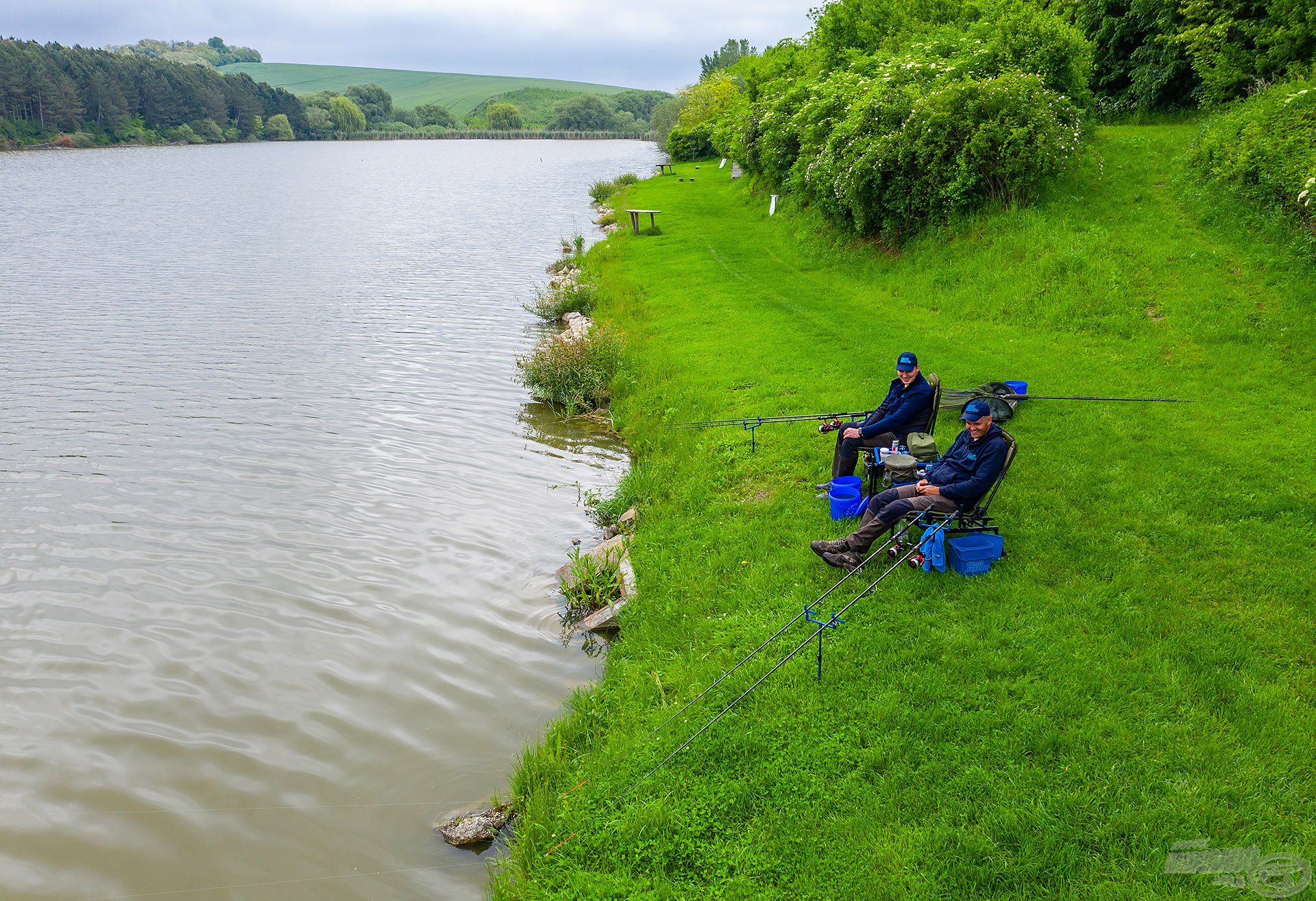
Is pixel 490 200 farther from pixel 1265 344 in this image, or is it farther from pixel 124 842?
pixel 124 842

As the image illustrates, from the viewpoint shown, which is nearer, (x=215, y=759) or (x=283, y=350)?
(x=215, y=759)

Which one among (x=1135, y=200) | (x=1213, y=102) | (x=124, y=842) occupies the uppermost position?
(x=1213, y=102)

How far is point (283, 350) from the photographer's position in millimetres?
22109

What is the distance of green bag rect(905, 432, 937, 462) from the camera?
991cm

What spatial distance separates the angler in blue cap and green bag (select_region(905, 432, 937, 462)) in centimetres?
38

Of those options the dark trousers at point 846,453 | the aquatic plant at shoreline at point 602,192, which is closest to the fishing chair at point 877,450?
the dark trousers at point 846,453

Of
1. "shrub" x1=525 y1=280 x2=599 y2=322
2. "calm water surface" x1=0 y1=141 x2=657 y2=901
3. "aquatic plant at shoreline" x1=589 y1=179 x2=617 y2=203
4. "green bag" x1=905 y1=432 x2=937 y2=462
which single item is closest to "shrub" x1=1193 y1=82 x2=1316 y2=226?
"green bag" x1=905 y1=432 x2=937 y2=462

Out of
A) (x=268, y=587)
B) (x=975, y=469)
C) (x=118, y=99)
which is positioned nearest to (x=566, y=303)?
(x=268, y=587)

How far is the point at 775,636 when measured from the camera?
714cm

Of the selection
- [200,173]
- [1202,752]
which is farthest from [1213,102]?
[200,173]

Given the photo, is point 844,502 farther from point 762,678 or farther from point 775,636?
point 762,678

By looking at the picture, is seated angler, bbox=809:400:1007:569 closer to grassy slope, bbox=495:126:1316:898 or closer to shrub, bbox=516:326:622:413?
grassy slope, bbox=495:126:1316:898

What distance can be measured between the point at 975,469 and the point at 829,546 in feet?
5.61

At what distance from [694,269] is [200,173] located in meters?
75.0
